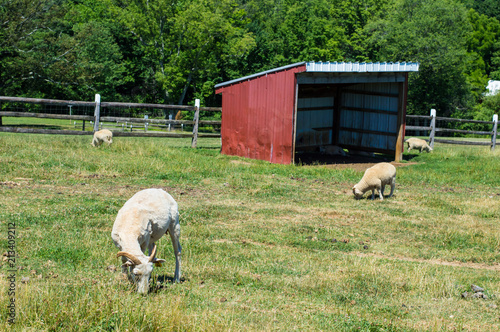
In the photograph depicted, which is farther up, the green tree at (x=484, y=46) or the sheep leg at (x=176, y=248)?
the green tree at (x=484, y=46)

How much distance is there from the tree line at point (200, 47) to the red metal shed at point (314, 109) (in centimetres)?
2275

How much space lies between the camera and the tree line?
4116 centimetres

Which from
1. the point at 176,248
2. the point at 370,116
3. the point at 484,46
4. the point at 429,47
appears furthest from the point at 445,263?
the point at 484,46

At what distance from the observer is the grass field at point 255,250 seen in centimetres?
599

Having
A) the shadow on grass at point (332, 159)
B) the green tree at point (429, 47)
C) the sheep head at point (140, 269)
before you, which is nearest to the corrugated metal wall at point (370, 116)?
the shadow on grass at point (332, 159)

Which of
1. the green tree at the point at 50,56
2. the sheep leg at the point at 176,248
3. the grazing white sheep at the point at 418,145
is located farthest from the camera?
the green tree at the point at 50,56

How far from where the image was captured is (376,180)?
523 inches

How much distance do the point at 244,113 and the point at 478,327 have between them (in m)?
15.3

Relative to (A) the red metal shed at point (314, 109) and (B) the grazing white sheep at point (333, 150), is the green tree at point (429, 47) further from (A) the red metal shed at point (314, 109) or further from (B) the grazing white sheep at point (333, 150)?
(B) the grazing white sheep at point (333, 150)

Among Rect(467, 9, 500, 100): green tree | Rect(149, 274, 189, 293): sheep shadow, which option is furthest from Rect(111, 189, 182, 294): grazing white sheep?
Rect(467, 9, 500, 100): green tree

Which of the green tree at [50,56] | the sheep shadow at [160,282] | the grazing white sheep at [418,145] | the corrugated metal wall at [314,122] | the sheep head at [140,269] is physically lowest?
the sheep shadow at [160,282]

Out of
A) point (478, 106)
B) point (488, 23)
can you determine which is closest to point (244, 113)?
point (478, 106)

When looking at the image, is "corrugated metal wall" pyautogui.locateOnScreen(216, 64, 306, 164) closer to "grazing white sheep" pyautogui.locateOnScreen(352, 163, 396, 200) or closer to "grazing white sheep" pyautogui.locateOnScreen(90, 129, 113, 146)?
A: "grazing white sheep" pyautogui.locateOnScreen(90, 129, 113, 146)

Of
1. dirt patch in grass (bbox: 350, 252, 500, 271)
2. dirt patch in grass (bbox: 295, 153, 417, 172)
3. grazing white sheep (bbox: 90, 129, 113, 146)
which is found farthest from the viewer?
grazing white sheep (bbox: 90, 129, 113, 146)
